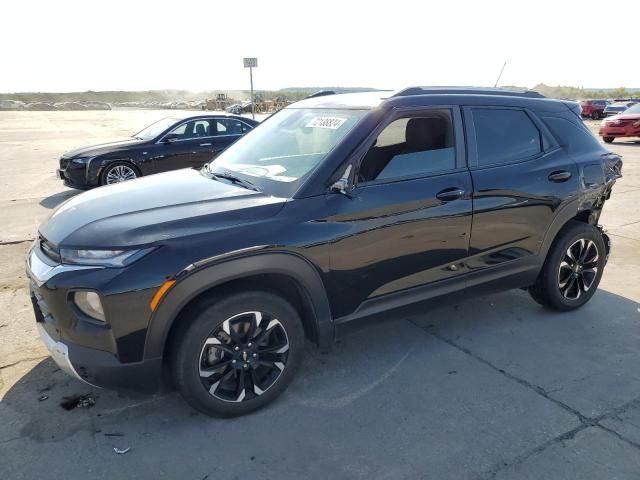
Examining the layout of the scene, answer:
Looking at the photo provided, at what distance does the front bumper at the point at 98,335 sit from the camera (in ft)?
7.93

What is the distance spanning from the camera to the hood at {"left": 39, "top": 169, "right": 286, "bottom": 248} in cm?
256

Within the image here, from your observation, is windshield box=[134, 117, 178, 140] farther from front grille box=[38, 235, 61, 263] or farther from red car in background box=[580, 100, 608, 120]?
red car in background box=[580, 100, 608, 120]

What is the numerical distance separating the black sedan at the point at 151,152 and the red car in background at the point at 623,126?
1509cm

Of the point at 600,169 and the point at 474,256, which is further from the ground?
the point at 600,169

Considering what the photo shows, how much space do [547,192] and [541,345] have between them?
1.17m

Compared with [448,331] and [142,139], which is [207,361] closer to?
[448,331]

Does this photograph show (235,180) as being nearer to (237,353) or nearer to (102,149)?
(237,353)

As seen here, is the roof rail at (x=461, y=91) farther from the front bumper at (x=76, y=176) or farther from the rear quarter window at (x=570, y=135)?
the front bumper at (x=76, y=176)

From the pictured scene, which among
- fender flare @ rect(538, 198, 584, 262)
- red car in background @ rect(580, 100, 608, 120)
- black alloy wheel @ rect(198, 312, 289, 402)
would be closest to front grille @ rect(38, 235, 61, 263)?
black alloy wheel @ rect(198, 312, 289, 402)

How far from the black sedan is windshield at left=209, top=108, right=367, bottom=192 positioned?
530 cm

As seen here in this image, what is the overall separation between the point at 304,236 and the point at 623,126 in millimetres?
18969

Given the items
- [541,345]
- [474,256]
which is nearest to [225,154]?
[474,256]

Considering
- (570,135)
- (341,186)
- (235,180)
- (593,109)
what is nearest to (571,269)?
(570,135)

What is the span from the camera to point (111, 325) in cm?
243
